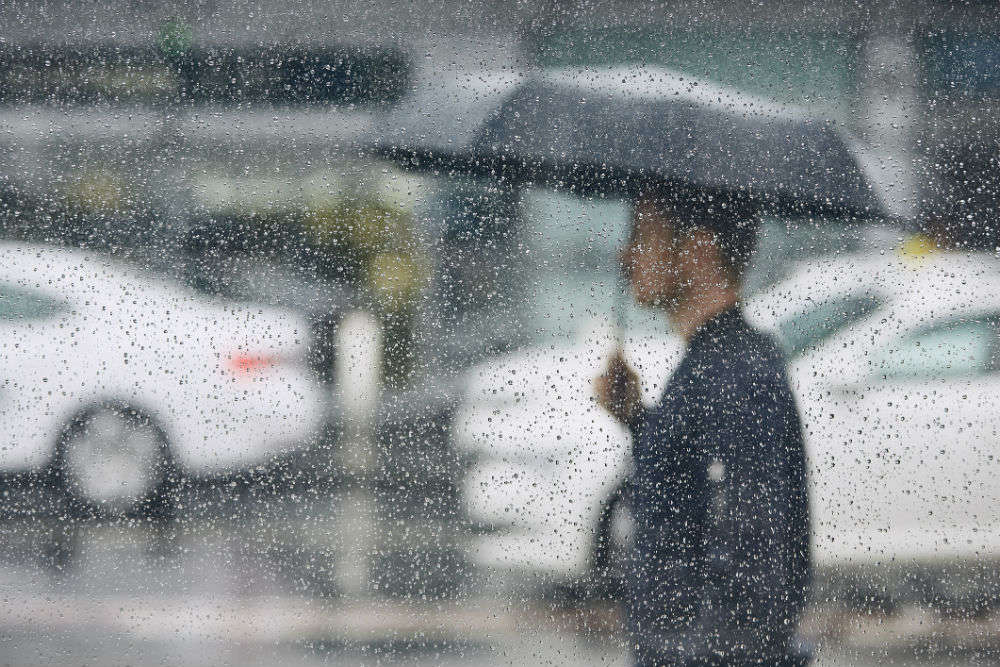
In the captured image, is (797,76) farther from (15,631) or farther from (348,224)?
(15,631)

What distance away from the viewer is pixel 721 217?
5.22 feet

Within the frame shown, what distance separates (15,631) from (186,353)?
0.65m

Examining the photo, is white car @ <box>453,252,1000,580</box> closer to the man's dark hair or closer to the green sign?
the man's dark hair

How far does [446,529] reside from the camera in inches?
62.6

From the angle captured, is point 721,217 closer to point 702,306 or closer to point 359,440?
point 702,306

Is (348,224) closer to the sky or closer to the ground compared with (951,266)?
closer to the sky

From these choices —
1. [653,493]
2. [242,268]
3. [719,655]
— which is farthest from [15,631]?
[719,655]

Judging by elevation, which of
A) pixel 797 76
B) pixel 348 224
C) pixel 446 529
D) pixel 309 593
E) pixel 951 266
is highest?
pixel 797 76

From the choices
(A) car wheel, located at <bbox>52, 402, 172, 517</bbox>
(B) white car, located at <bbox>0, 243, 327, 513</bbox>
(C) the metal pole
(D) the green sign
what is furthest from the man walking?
(A) car wheel, located at <bbox>52, 402, 172, 517</bbox>

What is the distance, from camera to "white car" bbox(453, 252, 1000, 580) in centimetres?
157

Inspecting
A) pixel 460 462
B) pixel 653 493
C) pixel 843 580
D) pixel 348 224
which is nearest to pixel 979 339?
pixel 843 580

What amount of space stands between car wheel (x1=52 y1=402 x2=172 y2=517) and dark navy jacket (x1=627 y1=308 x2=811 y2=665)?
0.92 meters

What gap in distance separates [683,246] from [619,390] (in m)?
0.31

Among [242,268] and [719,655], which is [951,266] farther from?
[242,268]
